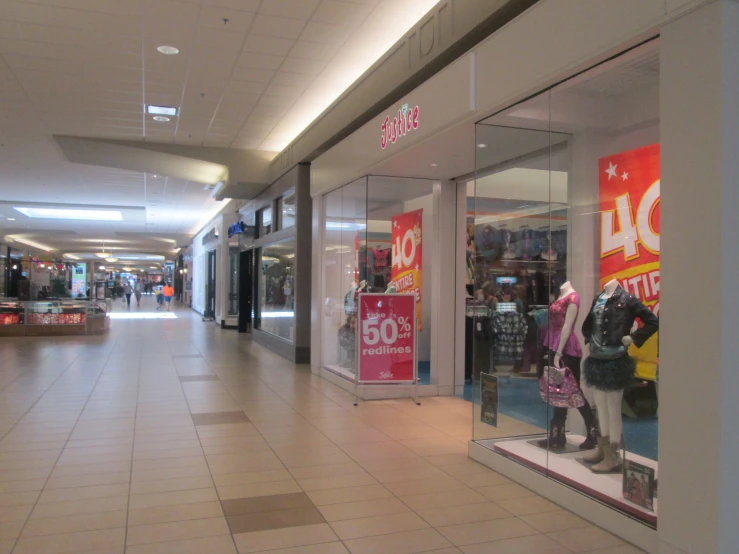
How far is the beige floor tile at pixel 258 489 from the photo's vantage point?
397 cm

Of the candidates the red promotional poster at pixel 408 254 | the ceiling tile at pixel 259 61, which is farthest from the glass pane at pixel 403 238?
the ceiling tile at pixel 259 61

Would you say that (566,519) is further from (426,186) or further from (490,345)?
(426,186)

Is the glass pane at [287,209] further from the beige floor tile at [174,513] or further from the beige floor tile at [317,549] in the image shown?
the beige floor tile at [317,549]

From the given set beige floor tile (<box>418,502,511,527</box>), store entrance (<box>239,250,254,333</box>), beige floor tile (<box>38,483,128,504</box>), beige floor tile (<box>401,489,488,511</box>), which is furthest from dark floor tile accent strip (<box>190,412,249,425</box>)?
store entrance (<box>239,250,254,333</box>)

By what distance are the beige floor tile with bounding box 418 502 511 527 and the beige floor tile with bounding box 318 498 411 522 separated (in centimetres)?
17

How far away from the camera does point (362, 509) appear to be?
3.75m

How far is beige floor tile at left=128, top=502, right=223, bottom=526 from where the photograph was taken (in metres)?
3.52

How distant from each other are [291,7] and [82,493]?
174 inches

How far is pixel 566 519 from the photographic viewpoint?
3.60 meters

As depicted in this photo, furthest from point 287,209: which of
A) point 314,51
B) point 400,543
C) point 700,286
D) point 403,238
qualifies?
point 700,286

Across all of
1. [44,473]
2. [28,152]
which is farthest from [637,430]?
[28,152]

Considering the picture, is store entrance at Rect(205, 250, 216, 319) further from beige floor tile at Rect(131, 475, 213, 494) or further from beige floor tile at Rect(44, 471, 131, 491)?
beige floor tile at Rect(131, 475, 213, 494)

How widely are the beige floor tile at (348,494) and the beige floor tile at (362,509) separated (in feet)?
0.22

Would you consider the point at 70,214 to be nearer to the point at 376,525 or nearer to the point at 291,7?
the point at 291,7
